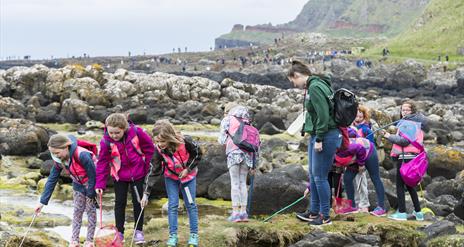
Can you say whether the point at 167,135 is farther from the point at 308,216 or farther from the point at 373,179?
the point at 373,179

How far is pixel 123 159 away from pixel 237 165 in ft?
6.27

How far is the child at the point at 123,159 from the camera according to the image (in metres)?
8.38

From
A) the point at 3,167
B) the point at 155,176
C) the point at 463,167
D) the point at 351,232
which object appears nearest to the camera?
the point at 155,176

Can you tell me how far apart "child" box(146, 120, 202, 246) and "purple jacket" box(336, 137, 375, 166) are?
2845 millimetres

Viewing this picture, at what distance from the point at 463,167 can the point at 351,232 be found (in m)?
10.8

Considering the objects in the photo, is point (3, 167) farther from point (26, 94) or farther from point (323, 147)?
point (26, 94)

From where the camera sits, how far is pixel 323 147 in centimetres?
887

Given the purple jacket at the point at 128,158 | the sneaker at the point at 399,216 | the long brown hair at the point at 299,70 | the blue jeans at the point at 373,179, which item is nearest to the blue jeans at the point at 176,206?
the purple jacket at the point at 128,158

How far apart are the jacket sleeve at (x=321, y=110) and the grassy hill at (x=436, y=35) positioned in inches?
3121

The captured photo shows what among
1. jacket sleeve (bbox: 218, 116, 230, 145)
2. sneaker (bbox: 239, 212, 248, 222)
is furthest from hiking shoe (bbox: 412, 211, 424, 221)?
jacket sleeve (bbox: 218, 116, 230, 145)

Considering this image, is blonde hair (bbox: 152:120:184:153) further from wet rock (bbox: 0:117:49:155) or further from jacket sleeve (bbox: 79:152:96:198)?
wet rock (bbox: 0:117:49:155)

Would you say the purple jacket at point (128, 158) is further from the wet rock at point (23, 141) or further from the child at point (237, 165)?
the wet rock at point (23, 141)

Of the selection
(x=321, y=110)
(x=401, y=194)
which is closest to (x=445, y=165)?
(x=401, y=194)

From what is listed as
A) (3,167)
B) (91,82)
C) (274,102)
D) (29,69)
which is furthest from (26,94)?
(3,167)
